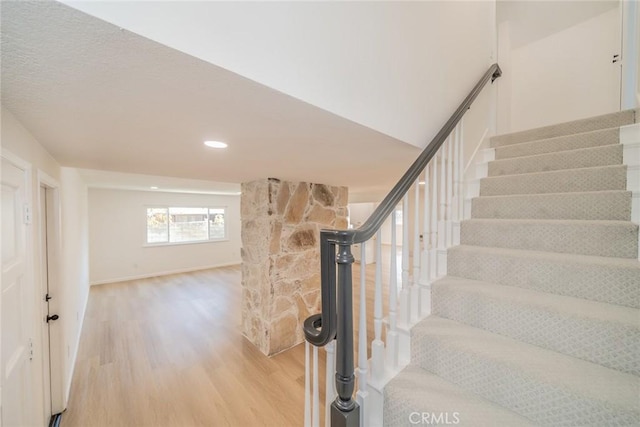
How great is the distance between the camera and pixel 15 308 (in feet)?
3.78

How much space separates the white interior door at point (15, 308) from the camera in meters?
1.04

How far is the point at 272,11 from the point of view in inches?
33.6

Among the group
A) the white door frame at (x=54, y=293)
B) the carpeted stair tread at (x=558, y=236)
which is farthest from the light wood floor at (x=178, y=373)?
the carpeted stair tread at (x=558, y=236)

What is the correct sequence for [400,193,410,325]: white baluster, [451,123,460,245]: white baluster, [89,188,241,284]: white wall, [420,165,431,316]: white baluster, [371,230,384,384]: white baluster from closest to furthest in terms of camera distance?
[371,230,384,384]: white baluster, [400,193,410,325]: white baluster, [420,165,431,316]: white baluster, [451,123,460,245]: white baluster, [89,188,241,284]: white wall

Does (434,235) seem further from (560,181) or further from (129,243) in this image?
(129,243)

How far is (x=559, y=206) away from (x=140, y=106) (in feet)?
7.69

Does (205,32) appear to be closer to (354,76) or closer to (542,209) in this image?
(354,76)

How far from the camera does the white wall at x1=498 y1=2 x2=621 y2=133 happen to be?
2.75 m

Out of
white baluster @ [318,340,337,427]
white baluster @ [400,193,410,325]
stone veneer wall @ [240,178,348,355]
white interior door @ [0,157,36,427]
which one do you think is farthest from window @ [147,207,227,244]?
white baluster @ [400,193,410,325]

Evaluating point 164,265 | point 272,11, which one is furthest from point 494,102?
point 164,265

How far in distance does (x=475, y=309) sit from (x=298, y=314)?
7.57 ft

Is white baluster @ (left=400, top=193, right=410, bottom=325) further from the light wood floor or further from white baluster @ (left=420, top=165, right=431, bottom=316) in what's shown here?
the light wood floor

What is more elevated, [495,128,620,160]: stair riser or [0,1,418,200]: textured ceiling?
[495,128,620,160]: stair riser

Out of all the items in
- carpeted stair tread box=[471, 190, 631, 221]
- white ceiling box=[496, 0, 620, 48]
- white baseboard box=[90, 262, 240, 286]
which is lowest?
white baseboard box=[90, 262, 240, 286]
